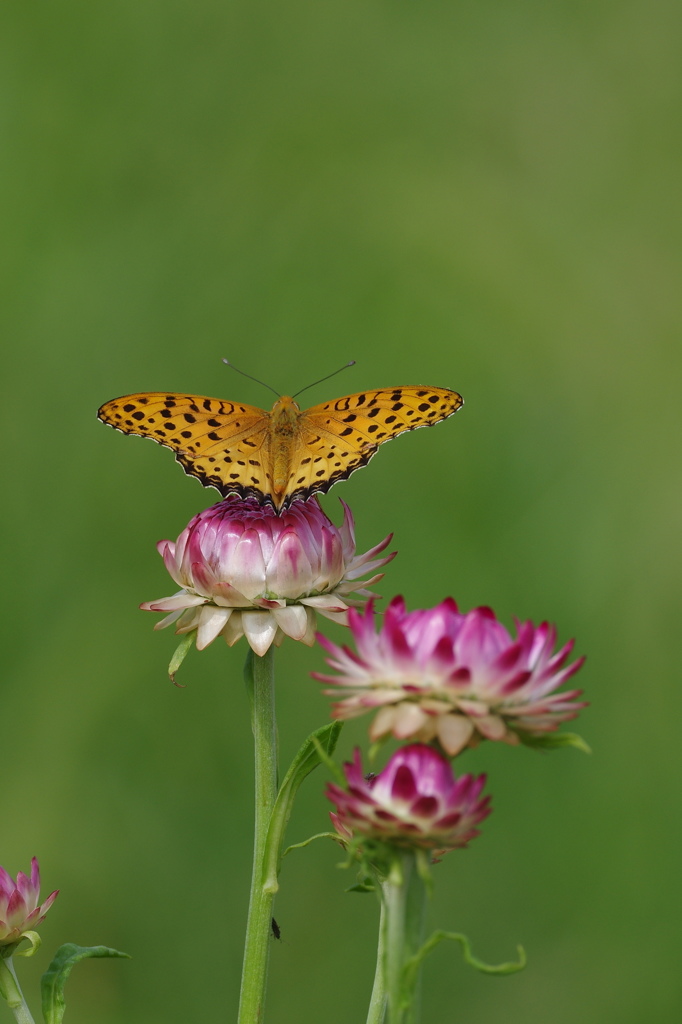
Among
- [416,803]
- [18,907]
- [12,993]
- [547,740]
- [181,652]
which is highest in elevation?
[181,652]

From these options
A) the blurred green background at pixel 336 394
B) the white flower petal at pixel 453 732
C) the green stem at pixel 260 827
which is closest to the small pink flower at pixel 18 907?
the green stem at pixel 260 827

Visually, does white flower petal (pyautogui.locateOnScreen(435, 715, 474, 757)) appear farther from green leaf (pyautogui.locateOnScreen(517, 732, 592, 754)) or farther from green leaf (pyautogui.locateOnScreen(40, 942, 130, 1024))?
green leaf (pyautogui.locateOnScreen(40, 942, 130, 1024))

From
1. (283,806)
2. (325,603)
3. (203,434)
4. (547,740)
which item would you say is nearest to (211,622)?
(325,603)

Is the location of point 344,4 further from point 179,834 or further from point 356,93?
point 179,834

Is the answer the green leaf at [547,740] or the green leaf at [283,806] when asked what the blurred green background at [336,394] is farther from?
the green leaf at [547,740]

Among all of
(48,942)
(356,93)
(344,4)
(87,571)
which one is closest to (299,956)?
(48,942)

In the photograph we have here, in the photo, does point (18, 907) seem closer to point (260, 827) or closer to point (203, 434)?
point (260, 827)

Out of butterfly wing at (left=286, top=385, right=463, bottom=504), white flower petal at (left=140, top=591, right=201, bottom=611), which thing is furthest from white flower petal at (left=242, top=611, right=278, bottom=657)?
butterfly wing at (left=286, top=385, right=463, bottom=504)
